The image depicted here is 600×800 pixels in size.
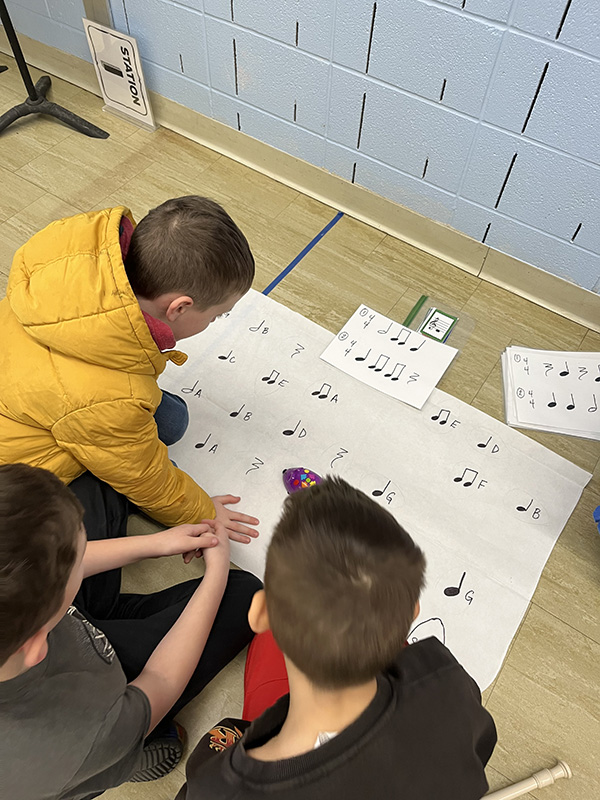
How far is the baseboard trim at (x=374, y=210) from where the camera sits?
143cm

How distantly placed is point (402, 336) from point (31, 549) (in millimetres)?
1015

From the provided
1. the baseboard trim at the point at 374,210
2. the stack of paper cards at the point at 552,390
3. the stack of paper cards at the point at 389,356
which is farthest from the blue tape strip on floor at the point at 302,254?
the stack of paper cards at the point at 552,390

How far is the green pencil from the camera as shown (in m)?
1.42

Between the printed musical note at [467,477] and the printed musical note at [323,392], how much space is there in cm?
32

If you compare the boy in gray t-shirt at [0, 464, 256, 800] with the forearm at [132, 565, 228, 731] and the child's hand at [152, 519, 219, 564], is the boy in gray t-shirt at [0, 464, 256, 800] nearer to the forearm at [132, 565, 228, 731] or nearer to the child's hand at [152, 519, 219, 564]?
the forearm at [132, 565, 228, 731]

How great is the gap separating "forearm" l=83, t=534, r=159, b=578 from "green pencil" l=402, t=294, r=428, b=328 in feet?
2.61

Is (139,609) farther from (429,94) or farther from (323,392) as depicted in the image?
(429,94)

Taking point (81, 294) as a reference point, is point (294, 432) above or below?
below

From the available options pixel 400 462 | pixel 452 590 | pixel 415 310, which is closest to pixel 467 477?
pixel 400 462

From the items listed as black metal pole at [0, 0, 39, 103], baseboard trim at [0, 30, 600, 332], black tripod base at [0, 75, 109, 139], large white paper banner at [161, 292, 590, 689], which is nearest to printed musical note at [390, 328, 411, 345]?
large white paper banner at [161, 292, 590, 689]

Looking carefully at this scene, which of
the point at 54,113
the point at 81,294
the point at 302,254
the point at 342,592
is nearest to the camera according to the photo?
the point at 342,592

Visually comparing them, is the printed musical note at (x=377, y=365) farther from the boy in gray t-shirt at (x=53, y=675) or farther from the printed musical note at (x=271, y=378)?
the boy in gray t-shirt at (x=53, y=675)

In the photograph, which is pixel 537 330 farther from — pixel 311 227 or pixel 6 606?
pixel 6 606

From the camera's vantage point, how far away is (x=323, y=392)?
4.28 ft
